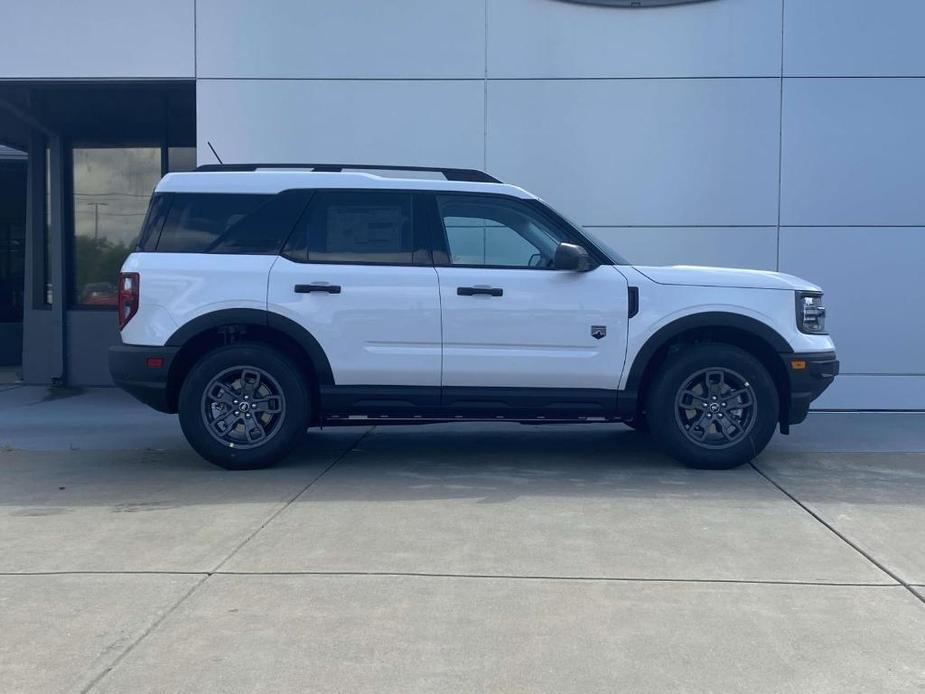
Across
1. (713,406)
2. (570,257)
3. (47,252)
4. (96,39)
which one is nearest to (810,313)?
(713,406)

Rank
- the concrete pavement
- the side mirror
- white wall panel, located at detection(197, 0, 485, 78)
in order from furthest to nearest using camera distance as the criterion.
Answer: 1. white wall panel, located at detection(197, 0, 485, 78)
2. the side mirror
3. the concrete pavement

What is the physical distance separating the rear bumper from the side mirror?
277 cm

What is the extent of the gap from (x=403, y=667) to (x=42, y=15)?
9.26 metres

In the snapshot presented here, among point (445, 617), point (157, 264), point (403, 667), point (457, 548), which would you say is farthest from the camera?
point (157, 264)

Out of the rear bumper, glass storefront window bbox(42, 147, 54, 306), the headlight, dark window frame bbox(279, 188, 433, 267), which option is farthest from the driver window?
glass storefront window bbox(42, 147, 54, 306)

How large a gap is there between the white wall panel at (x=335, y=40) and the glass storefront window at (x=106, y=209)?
124 inches

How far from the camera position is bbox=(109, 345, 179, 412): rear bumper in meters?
7.50

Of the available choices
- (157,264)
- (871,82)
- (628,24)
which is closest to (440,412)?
(157,264)

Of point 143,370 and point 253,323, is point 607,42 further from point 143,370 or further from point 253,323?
point 143,370

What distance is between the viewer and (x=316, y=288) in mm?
7473

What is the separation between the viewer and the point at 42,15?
11.0 meters

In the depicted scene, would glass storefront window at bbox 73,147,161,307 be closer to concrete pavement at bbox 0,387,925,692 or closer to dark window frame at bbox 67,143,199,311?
dark window frame at bbox 67,143,199,311

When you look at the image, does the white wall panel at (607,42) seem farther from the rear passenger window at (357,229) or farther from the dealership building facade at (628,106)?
the rear passenger window at (357,229)

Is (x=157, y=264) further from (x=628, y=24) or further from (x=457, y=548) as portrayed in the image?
(x=628, y=24)
